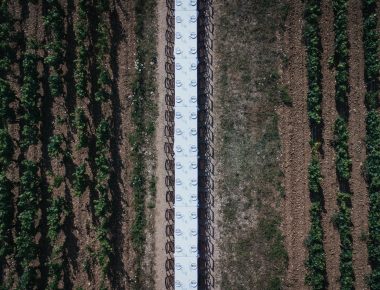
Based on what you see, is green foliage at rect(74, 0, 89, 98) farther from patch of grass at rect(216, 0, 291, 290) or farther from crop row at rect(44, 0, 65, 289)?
patch of grass at rect(216, 0, 291, 290)

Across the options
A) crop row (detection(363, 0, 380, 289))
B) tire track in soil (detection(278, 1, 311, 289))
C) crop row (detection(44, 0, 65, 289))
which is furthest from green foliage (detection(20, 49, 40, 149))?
crop row (detection(363, 0, 380, 289))

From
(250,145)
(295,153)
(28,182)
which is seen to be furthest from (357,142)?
(28,182)

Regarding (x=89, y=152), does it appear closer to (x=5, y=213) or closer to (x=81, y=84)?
(x=81, y=84)

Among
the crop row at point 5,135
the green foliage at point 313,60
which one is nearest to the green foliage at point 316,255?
the green foliage at point 313,60

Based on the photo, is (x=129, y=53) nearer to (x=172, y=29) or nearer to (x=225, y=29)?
(x=172, y=29)

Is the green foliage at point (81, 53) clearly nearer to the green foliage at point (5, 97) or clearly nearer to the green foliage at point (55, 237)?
the green foliage at point (5, 97)

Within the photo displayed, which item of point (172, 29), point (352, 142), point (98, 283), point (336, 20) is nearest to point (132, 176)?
point (98, 283)

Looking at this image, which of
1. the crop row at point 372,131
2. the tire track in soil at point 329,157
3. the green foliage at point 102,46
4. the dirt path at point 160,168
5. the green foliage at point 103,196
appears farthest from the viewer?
the green foliage at point 102,46
